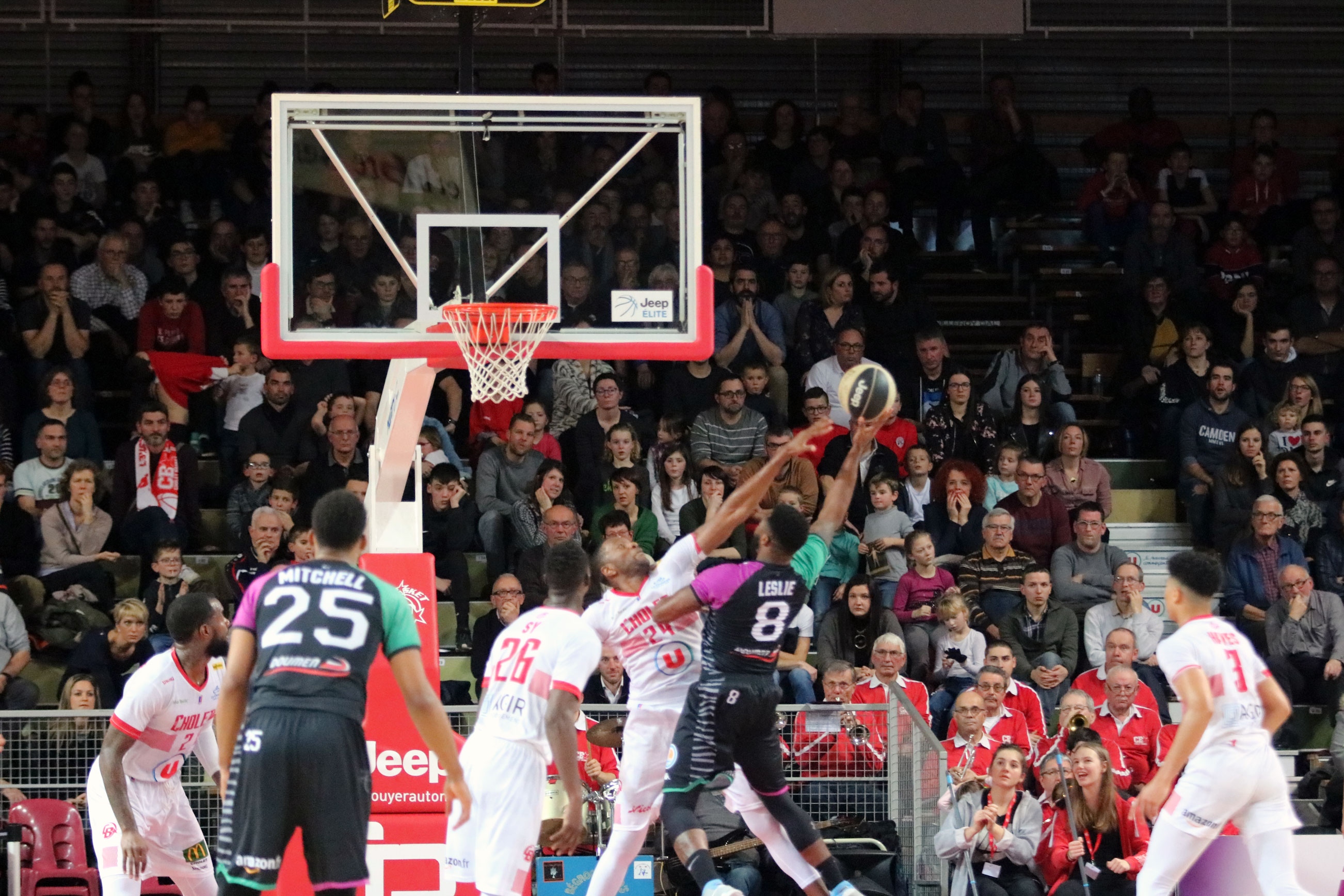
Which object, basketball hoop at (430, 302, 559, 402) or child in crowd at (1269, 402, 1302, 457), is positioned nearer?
basketball hoop at (430, 302, 559, 402)

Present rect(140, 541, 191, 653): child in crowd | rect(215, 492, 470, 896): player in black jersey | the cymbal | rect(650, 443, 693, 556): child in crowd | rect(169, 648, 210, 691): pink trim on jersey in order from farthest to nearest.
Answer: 1. rect(650, 443, 693, 556): child in crowd
2. rect(140, 541, 191, 653): child in crowd
3. the cymbal
4. rect(169, 648, 210, 691): pink trim on jersey
5. rect(215, 492, 470, 896): player in black jersey

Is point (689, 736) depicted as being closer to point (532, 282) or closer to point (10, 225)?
point (532, 282)

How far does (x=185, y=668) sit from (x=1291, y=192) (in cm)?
1378

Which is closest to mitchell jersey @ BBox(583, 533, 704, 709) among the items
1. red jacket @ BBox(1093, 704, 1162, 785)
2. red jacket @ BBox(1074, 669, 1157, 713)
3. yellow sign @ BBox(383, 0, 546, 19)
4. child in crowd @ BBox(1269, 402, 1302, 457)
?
yellow sign @ BBox(383, 0, 546, 19)

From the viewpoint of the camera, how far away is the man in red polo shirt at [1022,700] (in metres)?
12.4

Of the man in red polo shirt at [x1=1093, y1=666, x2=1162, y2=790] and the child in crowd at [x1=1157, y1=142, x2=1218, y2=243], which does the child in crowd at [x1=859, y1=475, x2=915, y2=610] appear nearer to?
the man in red polo shirt at [x1=1093, y1=666, x2=1162, y2=790]

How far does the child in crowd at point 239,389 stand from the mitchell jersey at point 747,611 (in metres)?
6.93

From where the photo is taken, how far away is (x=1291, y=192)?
19.0 m

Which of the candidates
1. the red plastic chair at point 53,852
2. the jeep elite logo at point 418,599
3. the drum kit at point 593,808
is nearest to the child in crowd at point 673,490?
the drum kit at point 593,808

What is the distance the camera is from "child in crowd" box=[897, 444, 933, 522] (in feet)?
48.2

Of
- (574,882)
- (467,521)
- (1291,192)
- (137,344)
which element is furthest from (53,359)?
(1291,192)

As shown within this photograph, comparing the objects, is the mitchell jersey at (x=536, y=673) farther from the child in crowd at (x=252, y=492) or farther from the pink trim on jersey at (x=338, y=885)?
the child in crowd at (x=252, y=492)

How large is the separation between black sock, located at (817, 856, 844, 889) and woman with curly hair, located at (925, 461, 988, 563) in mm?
5315

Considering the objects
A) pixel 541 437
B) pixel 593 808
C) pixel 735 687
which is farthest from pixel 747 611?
pixel 541 437
